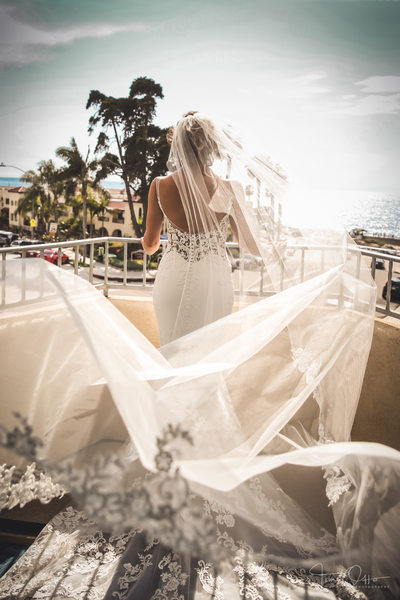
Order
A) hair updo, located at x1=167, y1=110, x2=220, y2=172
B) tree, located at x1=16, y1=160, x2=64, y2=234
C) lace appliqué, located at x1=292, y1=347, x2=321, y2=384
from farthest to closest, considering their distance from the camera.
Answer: tree, located at x1=16, y1=160, x2=64, y2=234 < hair updo, located at x1=167, y1=110, x2=220, y2=172 < lace appliqué, located at x1=292, y1=347, x2=321, y2=384

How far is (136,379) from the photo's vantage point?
1.04m

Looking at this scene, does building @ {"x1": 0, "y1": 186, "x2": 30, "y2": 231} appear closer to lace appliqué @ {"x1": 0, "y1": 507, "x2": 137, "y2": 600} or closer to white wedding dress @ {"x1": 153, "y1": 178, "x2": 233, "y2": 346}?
white wedding dress @ {"x1": 153, "y1": 178, "x2": 233, "y2": 346}

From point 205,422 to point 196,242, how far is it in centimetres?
76

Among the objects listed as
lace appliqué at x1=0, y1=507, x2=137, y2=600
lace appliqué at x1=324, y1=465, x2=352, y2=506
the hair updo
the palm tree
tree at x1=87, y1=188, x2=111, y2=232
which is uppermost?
the palm tree

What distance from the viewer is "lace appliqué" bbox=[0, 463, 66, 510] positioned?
3.49 ft

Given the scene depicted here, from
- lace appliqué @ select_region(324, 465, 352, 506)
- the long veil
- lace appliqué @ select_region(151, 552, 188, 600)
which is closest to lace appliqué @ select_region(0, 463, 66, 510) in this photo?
the long veil

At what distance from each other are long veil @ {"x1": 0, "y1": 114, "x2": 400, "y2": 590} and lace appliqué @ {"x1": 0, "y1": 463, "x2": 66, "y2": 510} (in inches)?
1.7

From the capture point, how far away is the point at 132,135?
2945 cm

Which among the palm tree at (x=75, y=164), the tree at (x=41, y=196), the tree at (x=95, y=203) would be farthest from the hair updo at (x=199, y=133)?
the tree at (x=41, y=196)

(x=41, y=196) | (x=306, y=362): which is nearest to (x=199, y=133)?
(x=306, y=362)

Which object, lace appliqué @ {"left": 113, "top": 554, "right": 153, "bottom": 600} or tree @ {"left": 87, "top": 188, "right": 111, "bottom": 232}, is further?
tree @ {"left": 87, "top": 188, "right": 111, "bottom": 232}

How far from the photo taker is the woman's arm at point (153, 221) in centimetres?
161

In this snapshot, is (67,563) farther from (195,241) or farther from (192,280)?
(195,241)

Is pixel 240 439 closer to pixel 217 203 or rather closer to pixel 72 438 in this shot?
pixel 72 438
